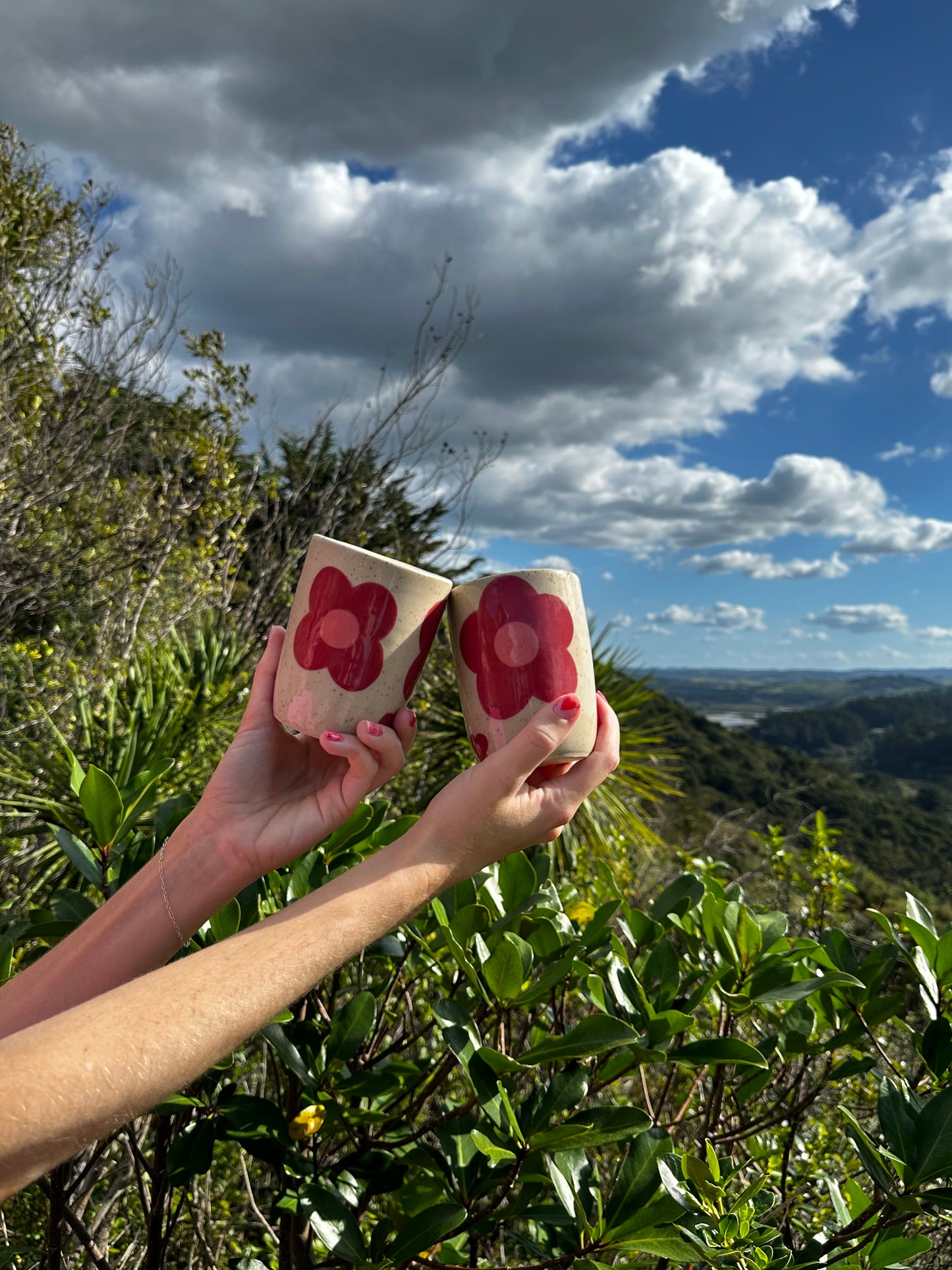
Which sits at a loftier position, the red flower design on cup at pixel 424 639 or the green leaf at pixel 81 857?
the red flower design on cup at pixel 424 639

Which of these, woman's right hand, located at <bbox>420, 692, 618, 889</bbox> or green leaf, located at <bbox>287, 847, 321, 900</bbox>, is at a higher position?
woman's right hand, located at <bbox>420, 692, 618, 889</bbox>

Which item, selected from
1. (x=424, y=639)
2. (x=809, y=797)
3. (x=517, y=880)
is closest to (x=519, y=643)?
(x=424, y=639)

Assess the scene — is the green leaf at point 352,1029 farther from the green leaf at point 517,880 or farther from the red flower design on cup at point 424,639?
the red flower design on cup at point 424,639

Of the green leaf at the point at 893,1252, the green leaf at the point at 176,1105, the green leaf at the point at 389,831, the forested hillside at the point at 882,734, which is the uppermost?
the green leaf at the point at 389,831

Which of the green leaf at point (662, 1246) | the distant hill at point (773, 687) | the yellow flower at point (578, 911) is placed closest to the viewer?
the green leaf at point (662, 1246)

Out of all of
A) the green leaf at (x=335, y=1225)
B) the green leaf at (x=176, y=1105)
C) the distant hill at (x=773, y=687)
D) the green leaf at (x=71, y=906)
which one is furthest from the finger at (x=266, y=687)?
the distant hill at (x=773, y=687)

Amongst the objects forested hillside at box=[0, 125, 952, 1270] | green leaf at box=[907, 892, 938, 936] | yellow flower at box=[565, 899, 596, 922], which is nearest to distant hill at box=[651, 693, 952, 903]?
forested hillside at box=[0, 125, 952, 1270]

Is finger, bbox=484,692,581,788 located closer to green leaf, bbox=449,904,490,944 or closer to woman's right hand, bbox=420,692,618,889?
woman's right hand, bbox=420,692,618,889

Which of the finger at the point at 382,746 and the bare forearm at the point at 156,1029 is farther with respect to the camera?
the finger at the point at 382,746
